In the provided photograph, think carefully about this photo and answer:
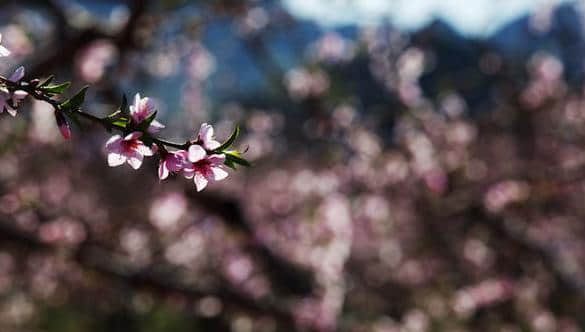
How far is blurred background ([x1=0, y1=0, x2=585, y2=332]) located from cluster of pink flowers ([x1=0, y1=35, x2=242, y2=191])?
235 cm

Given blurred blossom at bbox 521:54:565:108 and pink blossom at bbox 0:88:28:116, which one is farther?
blurred blossom at bbox 521:54:565:108

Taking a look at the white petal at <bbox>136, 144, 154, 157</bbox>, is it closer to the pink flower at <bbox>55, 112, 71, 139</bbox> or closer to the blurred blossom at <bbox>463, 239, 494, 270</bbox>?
the pink flower at <bbox>55, 112, 71, 139</bbox>

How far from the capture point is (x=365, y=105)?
49.9 ft

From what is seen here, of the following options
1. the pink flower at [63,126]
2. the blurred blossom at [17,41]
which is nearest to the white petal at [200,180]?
the pink flower at [63,126]

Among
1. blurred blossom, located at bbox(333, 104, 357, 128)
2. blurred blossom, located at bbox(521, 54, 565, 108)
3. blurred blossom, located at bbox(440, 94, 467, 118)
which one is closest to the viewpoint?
blurred blossom, located at bbox(333, 104, 357, 128)

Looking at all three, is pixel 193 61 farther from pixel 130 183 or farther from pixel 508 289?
pixel 508 289

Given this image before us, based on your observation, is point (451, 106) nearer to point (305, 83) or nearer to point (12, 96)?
point (305, 83)

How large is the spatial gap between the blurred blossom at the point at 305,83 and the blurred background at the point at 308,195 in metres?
0.02

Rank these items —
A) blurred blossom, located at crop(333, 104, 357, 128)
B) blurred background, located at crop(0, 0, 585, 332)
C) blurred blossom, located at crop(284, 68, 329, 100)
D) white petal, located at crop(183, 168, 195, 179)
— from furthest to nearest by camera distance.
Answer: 1. blurred blossom, located at crop(333, 104, 357, 128)
2. blurred blossom, located at crop(284, 68, 329, 100)
3. blurred background, located at crop(0, 0, 585, 332)
4. white petal, located at crop(183, 168, 195, 179)

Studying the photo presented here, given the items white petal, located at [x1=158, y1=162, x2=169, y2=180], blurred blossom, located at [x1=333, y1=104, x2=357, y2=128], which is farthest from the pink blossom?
blurred blossom, located at [x1=333, y1=104, x2=357, y2=128]

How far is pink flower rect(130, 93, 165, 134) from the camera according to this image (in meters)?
1.21

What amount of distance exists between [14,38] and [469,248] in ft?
18.0

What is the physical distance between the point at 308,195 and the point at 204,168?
319 inches

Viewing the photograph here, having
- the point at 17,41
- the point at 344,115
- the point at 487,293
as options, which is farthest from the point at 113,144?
the point at 487,293
